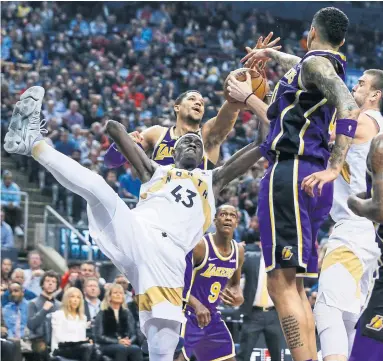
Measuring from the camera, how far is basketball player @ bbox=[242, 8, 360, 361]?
18.9ft

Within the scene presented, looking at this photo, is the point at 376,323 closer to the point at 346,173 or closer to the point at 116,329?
the point at 346,173

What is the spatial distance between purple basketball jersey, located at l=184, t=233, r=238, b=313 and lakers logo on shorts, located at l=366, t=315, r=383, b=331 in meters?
3.85

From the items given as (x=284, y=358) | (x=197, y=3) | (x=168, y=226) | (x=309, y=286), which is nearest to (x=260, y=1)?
(x=197, y=3)

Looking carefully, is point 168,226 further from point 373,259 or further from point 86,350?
point 86,350

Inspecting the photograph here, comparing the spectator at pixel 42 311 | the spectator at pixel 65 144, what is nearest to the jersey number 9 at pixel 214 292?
the spectator at pixel 42 311

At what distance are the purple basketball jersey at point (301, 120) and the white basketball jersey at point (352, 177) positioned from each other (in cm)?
69

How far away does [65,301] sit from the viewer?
10703mm

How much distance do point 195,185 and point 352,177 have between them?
117 cm

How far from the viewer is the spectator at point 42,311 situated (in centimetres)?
1056

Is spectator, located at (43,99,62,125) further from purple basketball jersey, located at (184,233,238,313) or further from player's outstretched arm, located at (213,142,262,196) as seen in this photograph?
player's outstretched arm, located at (213,142,262,196)

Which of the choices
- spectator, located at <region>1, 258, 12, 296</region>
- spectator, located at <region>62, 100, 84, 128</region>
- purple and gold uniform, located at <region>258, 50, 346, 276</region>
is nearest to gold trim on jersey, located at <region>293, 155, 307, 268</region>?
purple and gold uniform, located at <region>258, 50, 346, 276</region>

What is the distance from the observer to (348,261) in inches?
254

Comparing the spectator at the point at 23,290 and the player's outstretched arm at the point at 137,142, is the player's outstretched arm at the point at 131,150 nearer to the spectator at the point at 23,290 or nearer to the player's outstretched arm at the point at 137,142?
the player's outstretched arm at the point at 137,142

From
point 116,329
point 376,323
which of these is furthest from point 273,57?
point 116,329
